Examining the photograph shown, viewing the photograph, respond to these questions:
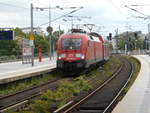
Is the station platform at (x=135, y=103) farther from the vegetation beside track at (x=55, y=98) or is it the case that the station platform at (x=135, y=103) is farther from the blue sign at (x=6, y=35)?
the blue sign at (x=6, y=35)

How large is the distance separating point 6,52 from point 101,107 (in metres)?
70.9

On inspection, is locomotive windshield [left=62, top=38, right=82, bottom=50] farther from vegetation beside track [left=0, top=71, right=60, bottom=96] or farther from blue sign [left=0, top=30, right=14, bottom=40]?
blue sign [left=0, top=30, right=14, bottom=40]

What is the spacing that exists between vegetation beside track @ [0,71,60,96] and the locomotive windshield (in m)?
2.79

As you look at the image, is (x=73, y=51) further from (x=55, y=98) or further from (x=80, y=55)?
(x=55, y=98)

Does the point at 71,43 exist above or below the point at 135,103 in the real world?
above

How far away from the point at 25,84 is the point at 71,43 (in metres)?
→ 6.21

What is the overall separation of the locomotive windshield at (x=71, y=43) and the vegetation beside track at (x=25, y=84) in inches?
110

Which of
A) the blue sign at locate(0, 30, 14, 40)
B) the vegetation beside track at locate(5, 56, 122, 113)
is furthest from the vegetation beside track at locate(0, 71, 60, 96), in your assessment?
the blue sign at locate(0, 30, 14, 40)

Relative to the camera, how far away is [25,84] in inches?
1030

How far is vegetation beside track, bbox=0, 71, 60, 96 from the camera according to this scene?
891 inches

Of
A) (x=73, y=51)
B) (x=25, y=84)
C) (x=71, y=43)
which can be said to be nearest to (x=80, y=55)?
(x=73, y=51)

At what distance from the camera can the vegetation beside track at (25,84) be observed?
22.6 meters

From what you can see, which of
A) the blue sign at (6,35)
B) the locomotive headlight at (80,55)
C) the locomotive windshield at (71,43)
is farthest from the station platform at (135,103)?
the blue sign at (6,35)

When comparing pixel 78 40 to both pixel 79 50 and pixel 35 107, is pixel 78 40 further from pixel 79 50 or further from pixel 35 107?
pixel 35 107
